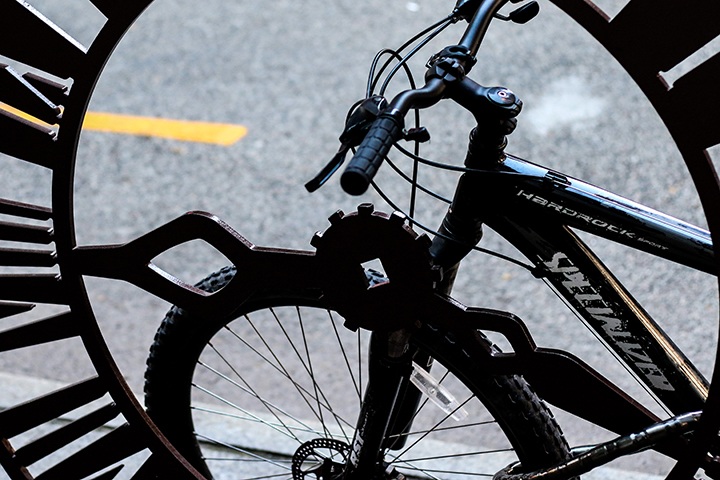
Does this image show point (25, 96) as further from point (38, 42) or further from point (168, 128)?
point (168, 128)

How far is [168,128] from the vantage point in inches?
194

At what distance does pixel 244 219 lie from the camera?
433 centimetres

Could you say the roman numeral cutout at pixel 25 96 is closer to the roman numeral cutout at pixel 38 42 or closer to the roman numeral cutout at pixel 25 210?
the roman numeral cutout at pixel 38 42

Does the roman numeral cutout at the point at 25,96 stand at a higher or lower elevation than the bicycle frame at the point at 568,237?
higher

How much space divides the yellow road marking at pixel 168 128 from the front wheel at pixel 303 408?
1.26 meters

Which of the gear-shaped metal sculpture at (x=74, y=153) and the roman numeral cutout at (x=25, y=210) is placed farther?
the roman numeral cutout at (x=25, y=210)

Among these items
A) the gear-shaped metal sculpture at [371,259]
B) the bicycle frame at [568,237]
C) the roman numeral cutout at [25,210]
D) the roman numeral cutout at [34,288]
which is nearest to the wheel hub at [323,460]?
the bicycle frame at [568,237]

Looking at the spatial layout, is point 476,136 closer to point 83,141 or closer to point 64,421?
point 64,421

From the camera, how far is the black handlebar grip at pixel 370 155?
1.42m

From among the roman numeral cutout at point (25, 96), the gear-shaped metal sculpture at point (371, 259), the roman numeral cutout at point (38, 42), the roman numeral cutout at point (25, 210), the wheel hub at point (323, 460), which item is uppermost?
the roman numeral cutout at point (38, 42)


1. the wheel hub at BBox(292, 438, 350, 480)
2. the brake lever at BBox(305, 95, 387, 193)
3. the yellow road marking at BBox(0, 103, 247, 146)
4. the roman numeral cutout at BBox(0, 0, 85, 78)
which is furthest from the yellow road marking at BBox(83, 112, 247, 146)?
the brake lever at BBox(305, 95, 387, 193)

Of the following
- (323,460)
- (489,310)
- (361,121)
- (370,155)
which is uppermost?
(361,121)

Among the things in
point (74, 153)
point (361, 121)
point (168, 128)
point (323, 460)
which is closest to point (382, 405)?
point (323, 460)

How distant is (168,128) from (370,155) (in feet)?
12.0
